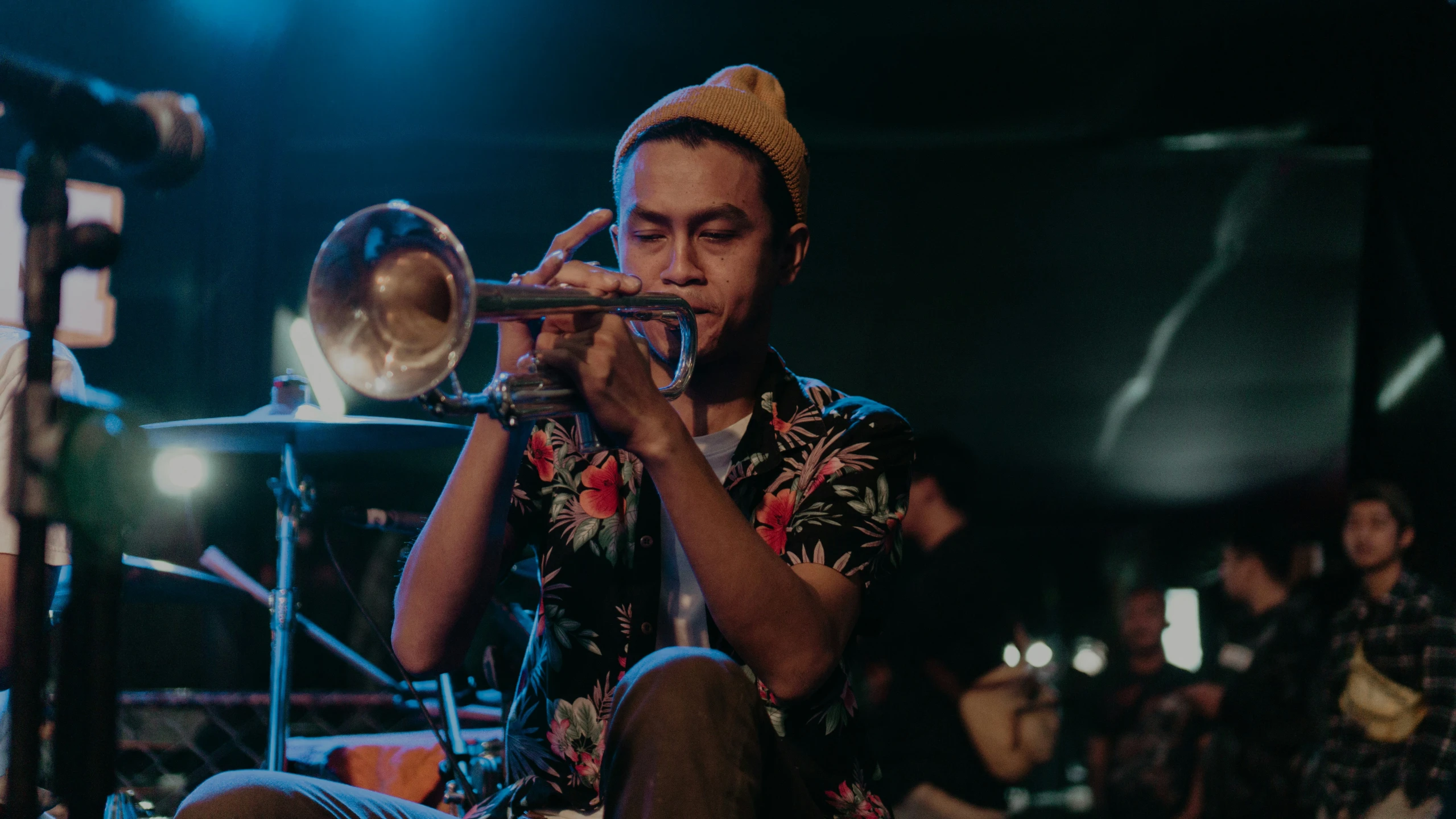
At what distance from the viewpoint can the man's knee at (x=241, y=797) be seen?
1176 mm

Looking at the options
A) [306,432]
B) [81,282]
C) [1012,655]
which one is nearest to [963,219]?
[1012,655]

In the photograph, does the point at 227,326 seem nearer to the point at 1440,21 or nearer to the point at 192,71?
the point at 192,71

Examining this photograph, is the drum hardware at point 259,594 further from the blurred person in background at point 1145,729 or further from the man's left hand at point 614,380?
the blurred person in background at point 1145,729

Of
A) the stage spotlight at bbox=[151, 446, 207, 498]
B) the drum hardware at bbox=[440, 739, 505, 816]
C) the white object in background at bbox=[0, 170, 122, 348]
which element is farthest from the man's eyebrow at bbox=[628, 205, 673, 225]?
the stage spotlight at bbox=[151, 446, 207, 498]

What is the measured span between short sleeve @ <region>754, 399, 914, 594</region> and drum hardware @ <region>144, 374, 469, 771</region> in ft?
3.86

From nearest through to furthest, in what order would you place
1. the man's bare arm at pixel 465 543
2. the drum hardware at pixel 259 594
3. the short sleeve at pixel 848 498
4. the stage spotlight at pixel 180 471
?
the man's bare arm at pixel 465 543, the short sleeve at pixel 848 498, the drum hardware at pixel 259 594, the stage spotlight at pixel 180 471

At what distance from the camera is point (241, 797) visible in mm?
1201

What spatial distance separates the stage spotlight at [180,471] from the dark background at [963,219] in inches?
2.6

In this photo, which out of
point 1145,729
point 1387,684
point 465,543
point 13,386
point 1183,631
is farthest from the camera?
point 1183,631

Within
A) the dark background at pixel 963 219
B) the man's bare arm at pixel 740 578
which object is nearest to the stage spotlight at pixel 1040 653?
the dark background at pixel 963 219

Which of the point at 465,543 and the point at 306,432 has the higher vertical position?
the point at 306,432

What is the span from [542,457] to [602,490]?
4.2 inches

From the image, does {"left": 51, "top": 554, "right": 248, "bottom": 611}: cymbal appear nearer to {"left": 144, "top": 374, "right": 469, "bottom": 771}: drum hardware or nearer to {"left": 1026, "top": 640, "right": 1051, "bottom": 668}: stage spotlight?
{"left": 144, "top": 374, "right": 469, "bottom": 771}: drum hardware

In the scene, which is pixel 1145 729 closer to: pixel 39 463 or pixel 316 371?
pixel 316 371
